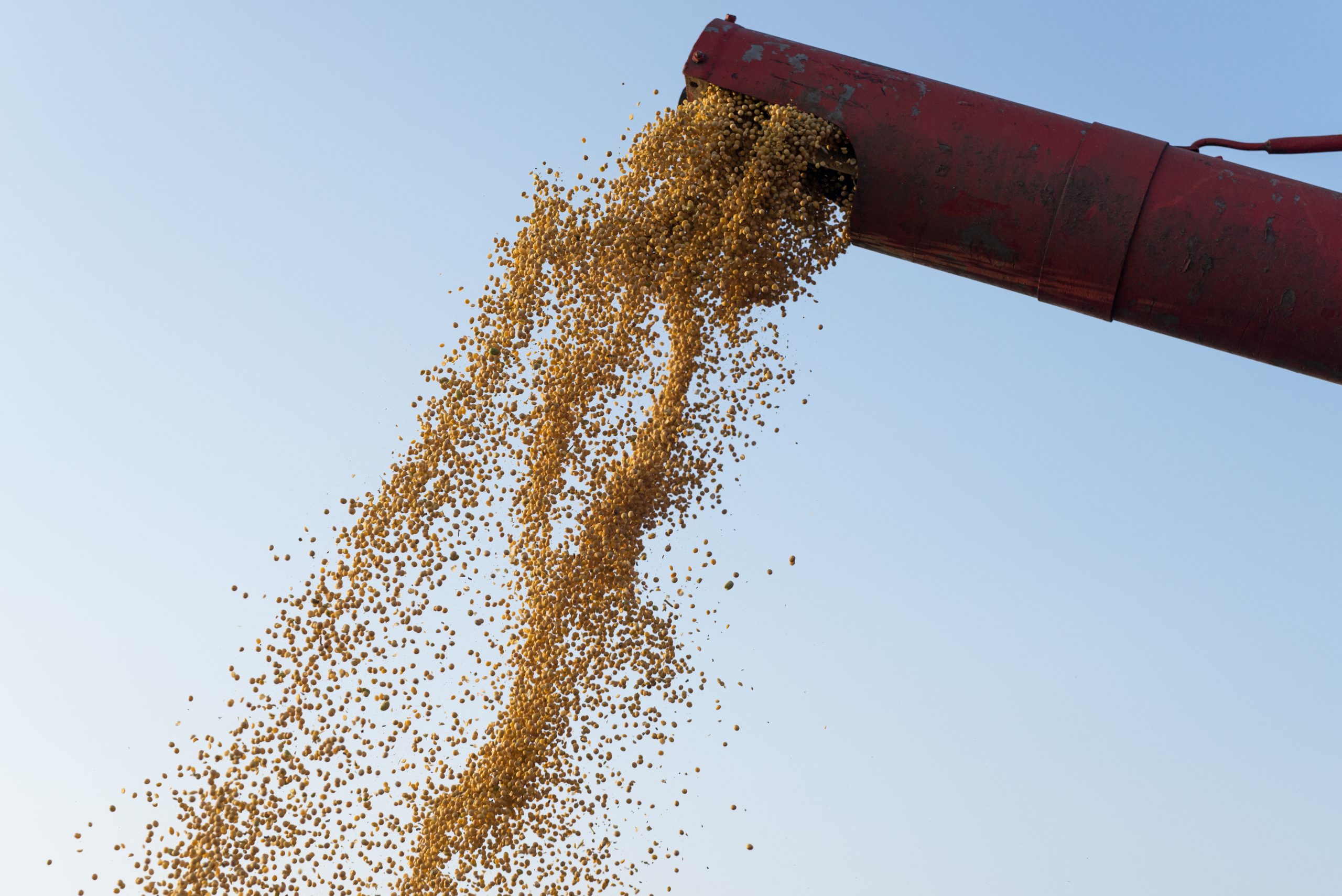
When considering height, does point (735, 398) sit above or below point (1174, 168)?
below

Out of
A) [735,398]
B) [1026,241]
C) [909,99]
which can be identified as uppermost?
[909,99]

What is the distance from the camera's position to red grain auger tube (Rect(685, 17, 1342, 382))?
2619 millimetres

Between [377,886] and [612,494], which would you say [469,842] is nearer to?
[377,886]

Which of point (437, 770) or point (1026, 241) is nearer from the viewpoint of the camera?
point (1026, 241)

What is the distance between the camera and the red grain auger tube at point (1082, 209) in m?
2.62

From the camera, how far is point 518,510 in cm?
318

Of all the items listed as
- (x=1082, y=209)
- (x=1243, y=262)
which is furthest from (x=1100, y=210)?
(x=1243, y=262)

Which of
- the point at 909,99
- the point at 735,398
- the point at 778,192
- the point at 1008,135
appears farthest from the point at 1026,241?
the point at 735,398

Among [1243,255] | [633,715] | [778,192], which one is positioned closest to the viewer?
[1243,255]

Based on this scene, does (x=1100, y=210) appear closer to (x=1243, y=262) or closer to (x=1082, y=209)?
(x=1082, y=209)

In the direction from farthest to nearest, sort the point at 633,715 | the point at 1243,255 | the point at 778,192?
the point at 633,715, the point at 778,192, the point at 1243,255

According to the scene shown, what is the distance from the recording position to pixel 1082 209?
8.77 feet

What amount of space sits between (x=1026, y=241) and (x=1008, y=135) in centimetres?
25

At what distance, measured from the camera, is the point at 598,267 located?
320 cm
